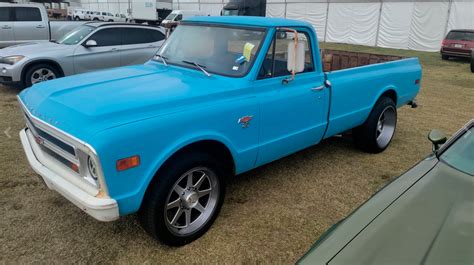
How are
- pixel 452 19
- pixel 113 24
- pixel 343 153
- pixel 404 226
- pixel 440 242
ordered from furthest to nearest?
pixel 452 19, pixel 113 24, pixel 343 153, pixel 404 226, pixel 440 242

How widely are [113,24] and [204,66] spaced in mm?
6048

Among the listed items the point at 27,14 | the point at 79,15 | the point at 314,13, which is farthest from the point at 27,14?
the point at 79,15

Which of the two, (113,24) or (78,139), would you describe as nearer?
(78,139)

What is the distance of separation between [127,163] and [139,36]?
7385mm

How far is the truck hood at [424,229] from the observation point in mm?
1812

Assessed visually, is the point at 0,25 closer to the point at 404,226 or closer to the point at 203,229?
the point at 203,229

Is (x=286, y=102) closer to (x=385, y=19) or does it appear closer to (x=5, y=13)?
(x=5, y=13)

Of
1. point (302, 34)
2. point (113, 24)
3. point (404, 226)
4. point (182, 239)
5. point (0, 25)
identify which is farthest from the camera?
point (0, 25)

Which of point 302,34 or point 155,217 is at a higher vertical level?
point 302,34

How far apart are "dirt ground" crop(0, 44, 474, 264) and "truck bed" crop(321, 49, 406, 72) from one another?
1312 millimetres

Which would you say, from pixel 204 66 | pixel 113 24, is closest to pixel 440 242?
pixel 204 66

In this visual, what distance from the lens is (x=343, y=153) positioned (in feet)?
17.8

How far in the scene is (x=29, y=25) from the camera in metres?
11.4

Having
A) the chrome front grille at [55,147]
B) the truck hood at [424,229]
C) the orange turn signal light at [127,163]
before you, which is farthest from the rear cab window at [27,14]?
the truck hood at [424,229]
